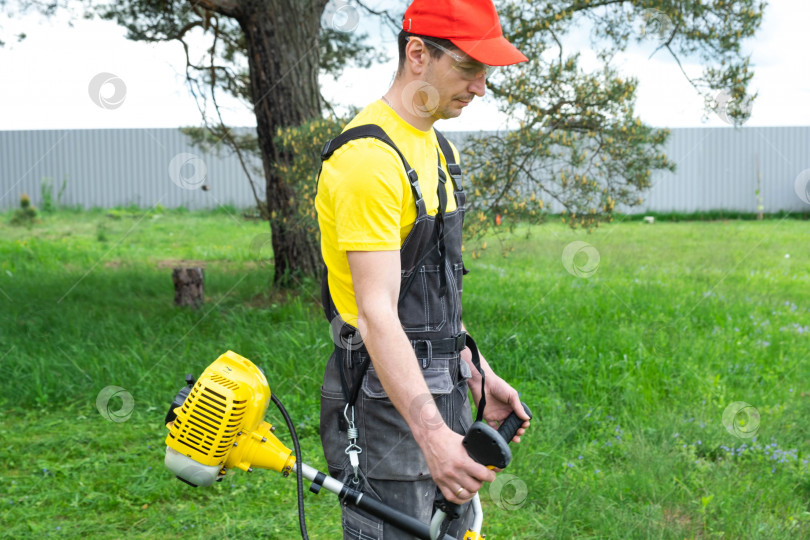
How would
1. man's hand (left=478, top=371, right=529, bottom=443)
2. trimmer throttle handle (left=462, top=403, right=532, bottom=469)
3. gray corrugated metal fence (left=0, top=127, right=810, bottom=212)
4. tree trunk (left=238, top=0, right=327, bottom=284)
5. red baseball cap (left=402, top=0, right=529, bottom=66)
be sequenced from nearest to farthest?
1. trimmer throttle handle (left=462, top=403, right=532, bottom=469)
2. red baseball cap (left=402, top=0, right=529, bottom=66)
3. man's hand (left=478, top=371, right=529, bottom=443)
4. tree trunk (left=238, top=0, right=327, bottom=284)
5. gray corrugated metal fence (left=0, top=127, right=810, bottom=212)

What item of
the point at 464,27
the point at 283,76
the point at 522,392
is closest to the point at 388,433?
the point at 464,27

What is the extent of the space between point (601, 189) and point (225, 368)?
13.6ft

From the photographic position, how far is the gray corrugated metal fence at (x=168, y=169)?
54.6 ft

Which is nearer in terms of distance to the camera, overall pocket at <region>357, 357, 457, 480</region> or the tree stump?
overall pocket at <region>357, 357, 457, 480</region>

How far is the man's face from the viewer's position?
1707 mm

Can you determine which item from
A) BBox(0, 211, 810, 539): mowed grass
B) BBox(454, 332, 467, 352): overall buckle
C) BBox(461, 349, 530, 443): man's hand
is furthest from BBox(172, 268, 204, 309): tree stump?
BBox(454, 332, 467, 352): overall buckle

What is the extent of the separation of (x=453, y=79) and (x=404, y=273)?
0.47 meters

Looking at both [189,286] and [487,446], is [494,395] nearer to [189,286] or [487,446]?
[487,446]

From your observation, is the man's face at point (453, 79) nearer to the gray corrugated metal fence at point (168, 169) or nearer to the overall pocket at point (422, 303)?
the overall pocket at point (422, 303)

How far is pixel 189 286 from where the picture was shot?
6527 millimetres

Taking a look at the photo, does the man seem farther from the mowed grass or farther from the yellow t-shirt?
the mowed grass

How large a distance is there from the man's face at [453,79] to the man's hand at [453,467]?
0.76 m

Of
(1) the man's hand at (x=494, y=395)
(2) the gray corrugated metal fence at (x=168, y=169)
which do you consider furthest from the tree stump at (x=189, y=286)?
(2) the gray corrugated metal fence at (x=168, y=169)

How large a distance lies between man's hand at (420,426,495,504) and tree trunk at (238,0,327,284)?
4970mm
